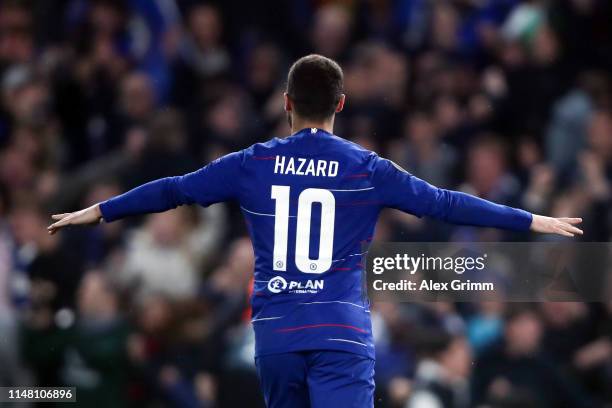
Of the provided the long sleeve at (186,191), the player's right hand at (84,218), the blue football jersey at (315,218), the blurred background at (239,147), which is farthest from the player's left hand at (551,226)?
the blurred background at (239,147)

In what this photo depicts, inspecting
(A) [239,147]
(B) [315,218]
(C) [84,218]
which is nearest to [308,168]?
(B) [315,218]

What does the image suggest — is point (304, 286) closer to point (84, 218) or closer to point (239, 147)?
point (84, 218)

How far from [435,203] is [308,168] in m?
0.47

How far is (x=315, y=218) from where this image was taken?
14.3 feet

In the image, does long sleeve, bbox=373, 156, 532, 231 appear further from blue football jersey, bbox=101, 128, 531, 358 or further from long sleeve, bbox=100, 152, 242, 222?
long sleeve, bbox=100, 152, 242, 222

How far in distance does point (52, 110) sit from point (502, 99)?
11.7 ft

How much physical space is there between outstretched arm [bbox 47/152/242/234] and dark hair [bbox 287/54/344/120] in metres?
0.29

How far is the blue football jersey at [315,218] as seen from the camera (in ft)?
14.2

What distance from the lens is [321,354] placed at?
4285mm

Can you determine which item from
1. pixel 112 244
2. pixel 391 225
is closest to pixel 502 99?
pixel 391 225

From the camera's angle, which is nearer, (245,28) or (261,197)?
(261,197)

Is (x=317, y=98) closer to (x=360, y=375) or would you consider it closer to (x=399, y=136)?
(x=360, y=375)

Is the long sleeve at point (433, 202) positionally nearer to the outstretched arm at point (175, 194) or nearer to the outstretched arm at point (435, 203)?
the outstretched arm at point (435, 203)

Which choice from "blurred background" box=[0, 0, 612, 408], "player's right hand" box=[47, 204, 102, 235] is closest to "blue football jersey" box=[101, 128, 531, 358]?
"player's right hand" box=[47, 204, 102, 235]
